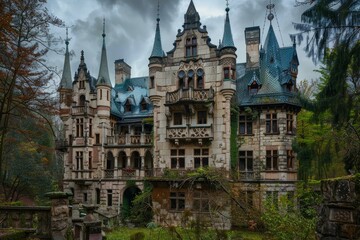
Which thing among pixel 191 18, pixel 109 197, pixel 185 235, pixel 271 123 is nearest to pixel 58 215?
pixel 185 235

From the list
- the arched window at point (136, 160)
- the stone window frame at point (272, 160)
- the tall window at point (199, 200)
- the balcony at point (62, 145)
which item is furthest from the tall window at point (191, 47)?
the balcony at point (62, 145)

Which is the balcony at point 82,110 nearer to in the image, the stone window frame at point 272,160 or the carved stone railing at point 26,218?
the stone window frame at point 272,160

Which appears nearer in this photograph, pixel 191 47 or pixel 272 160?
pixel 272 160

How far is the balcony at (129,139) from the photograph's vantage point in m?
26.9

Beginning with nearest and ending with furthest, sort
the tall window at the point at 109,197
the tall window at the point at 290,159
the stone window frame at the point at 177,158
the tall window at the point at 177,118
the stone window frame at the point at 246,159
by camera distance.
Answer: the tall window at the point at 290,159, the stone window frame at the point at 246,159, the stone window frame at the point at 177,158, the tall window at the point at 177,118, the tall window at the point at 109,197

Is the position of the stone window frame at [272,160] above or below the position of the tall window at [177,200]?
above

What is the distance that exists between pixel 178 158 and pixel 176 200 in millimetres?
3131

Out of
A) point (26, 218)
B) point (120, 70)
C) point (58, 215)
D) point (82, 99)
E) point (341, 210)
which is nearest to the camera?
point (341, 210)

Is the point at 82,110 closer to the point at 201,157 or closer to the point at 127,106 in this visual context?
the point at 127,106

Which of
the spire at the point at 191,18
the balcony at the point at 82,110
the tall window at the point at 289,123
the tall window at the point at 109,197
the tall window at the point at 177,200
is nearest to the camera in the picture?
the tall window at the point at 289,123

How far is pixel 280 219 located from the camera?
9312mm

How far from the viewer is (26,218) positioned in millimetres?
8812

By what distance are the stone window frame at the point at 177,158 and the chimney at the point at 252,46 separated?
9.04 metres

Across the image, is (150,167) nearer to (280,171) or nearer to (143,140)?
(143,140)
